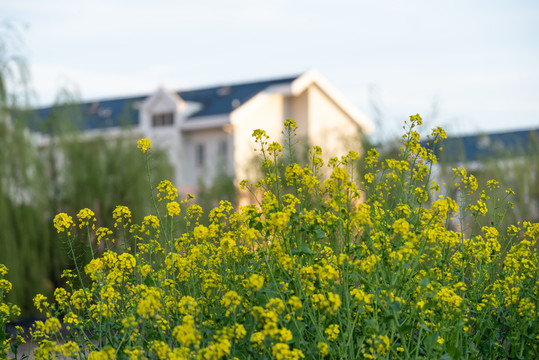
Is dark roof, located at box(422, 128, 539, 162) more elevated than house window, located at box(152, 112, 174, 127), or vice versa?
house window, located at box(152, 112, 174, 127)

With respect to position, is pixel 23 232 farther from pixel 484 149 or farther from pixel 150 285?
pixel 484 149

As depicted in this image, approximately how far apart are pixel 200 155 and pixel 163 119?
219 cm

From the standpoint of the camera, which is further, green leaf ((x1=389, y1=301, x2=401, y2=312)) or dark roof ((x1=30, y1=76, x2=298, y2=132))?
dark roof ((x1=30, y1=76, x2=298, y2=132))

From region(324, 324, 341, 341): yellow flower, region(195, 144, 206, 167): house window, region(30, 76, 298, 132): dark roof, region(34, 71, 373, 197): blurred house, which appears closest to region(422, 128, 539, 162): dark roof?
region(34, 71, 373, 197): blurred house

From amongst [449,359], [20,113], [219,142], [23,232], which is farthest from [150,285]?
[219,142]

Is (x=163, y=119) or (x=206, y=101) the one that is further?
(x=206, y=101)

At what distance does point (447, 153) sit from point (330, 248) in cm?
1183

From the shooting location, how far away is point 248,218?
3422 mm

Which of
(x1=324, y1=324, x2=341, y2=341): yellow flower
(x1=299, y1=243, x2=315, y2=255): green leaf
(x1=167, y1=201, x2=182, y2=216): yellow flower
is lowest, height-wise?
(x1=324, y1=324, x2=341, y2=341): yellow flower

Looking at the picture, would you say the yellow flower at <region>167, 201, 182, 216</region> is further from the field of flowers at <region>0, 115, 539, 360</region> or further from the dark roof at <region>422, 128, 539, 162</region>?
the dark roof at <region>422, 128, 539, 162</region>

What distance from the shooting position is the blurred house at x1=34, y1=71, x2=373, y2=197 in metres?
27.0

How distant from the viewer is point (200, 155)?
93.6 ft

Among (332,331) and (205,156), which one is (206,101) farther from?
(332,331)

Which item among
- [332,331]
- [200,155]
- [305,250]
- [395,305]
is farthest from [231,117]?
[395,305]
